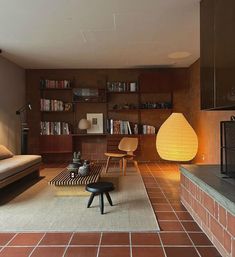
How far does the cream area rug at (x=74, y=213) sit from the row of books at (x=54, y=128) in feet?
8.82

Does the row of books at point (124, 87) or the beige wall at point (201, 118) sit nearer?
the beige wall at point (201, 118)

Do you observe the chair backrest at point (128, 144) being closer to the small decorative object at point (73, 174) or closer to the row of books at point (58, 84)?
the row of books at point (58, 84)

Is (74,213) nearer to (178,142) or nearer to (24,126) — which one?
(178,142)

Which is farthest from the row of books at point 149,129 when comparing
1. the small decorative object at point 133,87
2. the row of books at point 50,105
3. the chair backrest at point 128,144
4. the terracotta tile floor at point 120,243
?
the terracotta tile floor at point 120,243

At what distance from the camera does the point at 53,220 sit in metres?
2.80

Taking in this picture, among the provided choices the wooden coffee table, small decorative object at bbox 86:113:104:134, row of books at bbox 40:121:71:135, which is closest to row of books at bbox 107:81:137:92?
small decorative object at bbox 86:113:104:134

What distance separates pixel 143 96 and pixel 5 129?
3.30 meters

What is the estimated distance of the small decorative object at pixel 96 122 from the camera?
683 centimetres

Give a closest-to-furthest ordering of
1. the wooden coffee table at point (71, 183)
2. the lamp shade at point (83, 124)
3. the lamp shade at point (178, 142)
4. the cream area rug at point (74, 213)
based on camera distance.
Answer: the cream area rug at point (74, 213)
the wooden coffee table at point (71, 183)
the lamp shade at point (178, 142)
the lamp shade at point (83, 124)

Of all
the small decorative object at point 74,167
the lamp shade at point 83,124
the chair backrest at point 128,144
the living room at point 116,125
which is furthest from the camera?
the lamp shade at point 83,124

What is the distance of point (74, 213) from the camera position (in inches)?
119

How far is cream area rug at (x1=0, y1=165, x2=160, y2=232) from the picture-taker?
2623 millimetres

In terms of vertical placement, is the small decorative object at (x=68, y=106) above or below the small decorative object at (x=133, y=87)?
below

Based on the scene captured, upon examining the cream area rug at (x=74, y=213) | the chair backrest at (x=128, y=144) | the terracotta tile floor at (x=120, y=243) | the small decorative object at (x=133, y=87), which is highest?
the small decorative object at (x=133, y=87)
